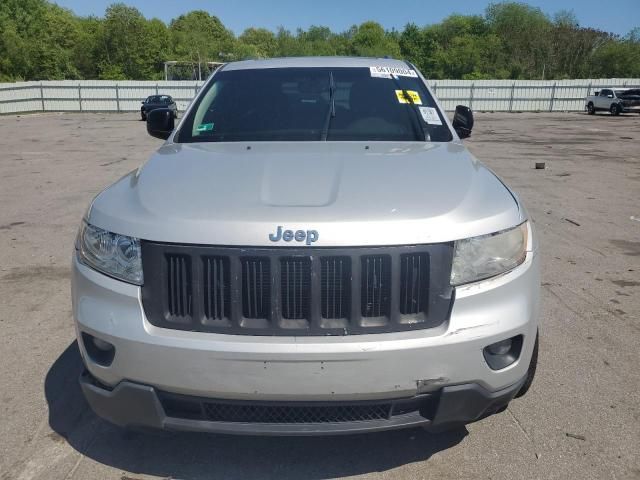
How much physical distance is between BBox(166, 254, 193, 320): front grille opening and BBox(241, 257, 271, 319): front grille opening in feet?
0.68

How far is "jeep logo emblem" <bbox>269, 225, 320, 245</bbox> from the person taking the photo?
79.5 inches

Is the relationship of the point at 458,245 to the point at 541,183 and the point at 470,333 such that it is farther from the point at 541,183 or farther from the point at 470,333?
the point at 541,183

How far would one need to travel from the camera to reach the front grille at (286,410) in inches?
82.9

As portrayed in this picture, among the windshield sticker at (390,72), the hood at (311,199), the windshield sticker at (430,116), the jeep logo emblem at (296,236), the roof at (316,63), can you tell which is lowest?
the jeep logo emblem at (296,236)

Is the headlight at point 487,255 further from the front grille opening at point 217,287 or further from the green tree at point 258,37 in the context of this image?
the green tree at point 258,37

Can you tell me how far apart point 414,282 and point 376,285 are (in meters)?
0.14

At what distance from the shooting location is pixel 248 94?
3.77 meters

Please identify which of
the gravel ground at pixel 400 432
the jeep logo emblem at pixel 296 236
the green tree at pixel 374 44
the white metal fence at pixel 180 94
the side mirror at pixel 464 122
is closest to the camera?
the jeep logo emblem at pixel 296 236

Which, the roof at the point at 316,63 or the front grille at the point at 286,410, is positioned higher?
the roof at the point at 316,63

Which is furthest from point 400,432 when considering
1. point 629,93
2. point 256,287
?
point 629,93

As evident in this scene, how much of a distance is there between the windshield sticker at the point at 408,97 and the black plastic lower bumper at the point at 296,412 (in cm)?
214

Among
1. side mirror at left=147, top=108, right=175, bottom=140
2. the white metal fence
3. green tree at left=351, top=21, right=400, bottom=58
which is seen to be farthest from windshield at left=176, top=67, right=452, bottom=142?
green tree at left=351, top=21, right=400, bottom=58

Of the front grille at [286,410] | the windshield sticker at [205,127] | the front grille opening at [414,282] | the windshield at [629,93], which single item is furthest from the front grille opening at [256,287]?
the windshield at [629,93]

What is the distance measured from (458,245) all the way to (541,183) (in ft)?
28.3
